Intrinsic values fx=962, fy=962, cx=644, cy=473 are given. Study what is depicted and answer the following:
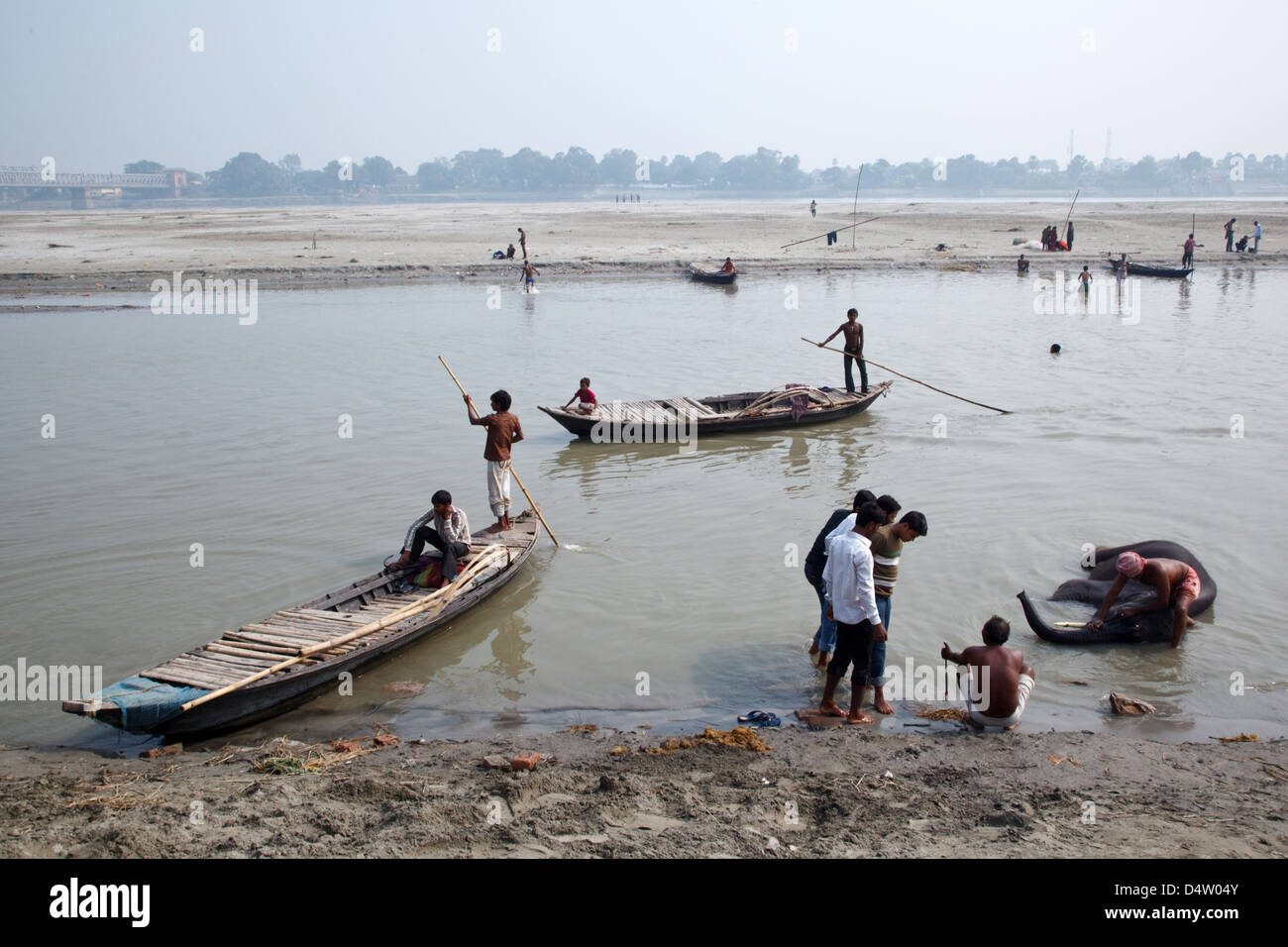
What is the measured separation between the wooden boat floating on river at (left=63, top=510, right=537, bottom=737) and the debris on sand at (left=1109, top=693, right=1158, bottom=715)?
17.4 ft

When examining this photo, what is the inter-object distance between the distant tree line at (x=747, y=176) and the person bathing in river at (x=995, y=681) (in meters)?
151

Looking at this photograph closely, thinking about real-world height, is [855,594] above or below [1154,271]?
below

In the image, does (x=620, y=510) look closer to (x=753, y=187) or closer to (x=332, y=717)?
(x=332, y=717)

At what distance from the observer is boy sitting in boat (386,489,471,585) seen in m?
8.91

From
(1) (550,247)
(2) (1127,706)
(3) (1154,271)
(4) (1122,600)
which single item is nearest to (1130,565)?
(4) (1122,600)

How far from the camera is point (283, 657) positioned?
704 centimetres

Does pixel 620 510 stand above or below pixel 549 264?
below

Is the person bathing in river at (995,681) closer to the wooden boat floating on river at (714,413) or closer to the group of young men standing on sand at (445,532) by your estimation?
the group of young men standing on sand at (445,532)

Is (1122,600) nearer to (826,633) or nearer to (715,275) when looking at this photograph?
(826,633)

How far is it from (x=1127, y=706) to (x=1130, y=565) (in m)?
1.29

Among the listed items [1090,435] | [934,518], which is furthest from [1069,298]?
[934,518]

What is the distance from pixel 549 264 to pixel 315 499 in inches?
1037

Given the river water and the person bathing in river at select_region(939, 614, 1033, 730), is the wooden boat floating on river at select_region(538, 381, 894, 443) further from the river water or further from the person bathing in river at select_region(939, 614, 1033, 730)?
the person bathing in river at select_region(939, 614, 1033, 730)
